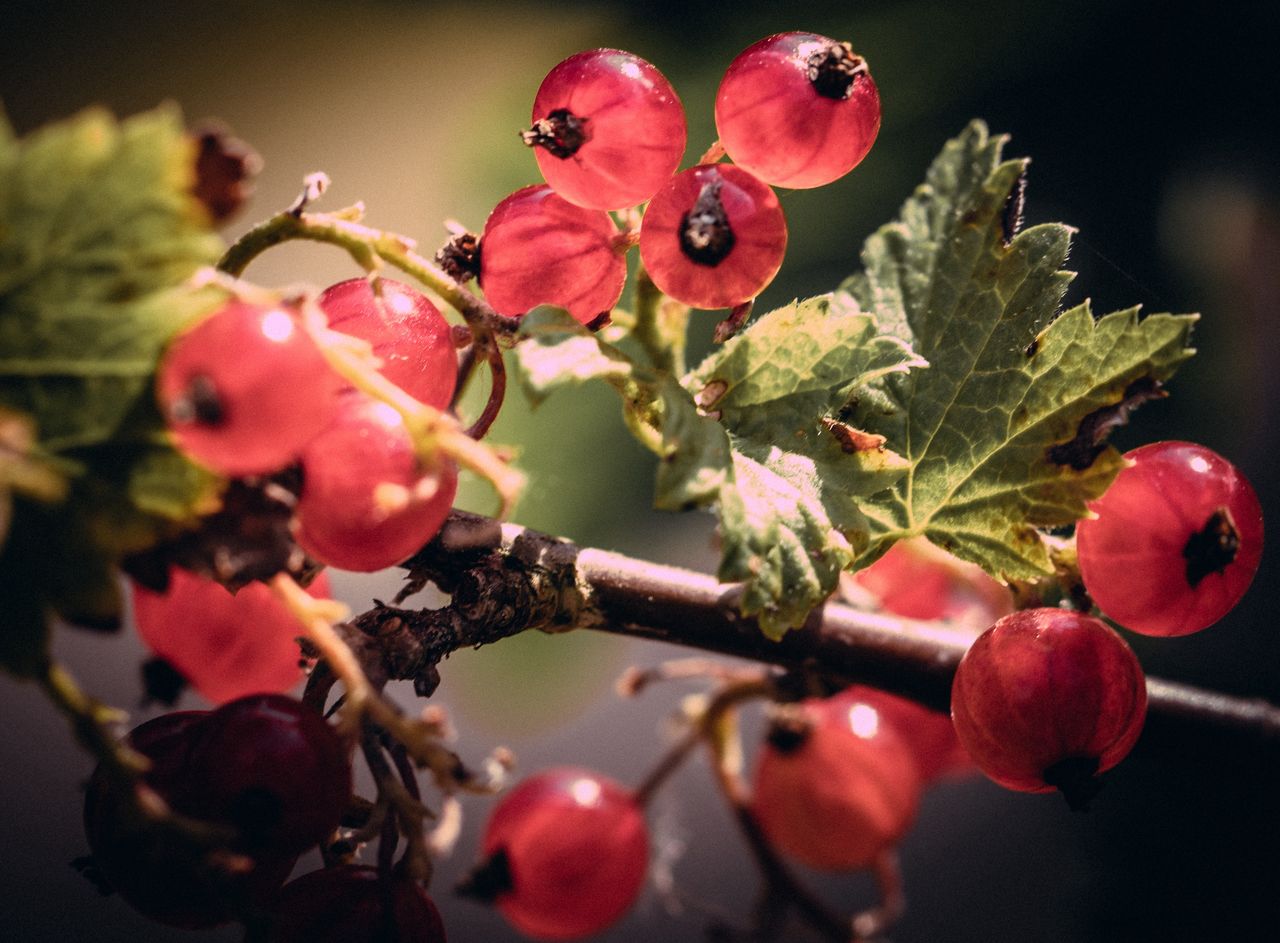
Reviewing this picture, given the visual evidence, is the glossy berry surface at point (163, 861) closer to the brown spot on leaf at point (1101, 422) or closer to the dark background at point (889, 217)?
the brown spot on leaf at point (1101, 422)

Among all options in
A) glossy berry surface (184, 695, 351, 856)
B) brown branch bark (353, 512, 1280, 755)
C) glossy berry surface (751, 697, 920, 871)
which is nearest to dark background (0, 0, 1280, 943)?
glossy berry surface (751, 697, 920, 871)

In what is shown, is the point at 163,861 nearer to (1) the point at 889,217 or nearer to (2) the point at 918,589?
(2) the point at 918,589

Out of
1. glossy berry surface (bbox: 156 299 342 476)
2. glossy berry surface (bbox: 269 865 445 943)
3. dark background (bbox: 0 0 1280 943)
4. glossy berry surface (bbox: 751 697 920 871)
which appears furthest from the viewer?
dark background (bbox: 0 0 1280 943)

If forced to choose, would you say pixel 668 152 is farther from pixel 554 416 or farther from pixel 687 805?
pixel 687 805

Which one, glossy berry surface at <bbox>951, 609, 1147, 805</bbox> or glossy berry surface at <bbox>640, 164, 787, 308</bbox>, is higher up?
glossy berry surface at <bbox>640, 164, 787, 308</bbox>

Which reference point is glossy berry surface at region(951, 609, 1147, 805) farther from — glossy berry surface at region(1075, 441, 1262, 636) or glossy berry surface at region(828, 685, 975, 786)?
glossy berry surface at region(828, 685, 975, 786)

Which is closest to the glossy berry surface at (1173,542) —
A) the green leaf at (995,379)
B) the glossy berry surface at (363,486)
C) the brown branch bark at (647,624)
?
the green leaf at (995,379)

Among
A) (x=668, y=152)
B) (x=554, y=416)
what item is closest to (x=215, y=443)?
(x=668, y=152)
